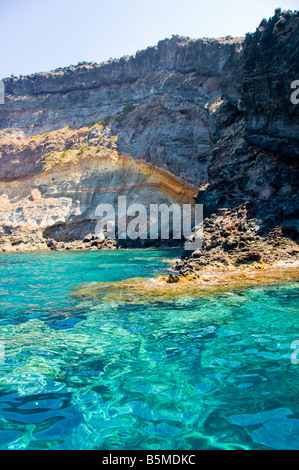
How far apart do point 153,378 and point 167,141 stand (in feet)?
110

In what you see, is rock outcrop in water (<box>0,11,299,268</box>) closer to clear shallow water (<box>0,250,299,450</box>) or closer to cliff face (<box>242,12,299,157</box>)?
cliff face (<box>242,12,299,157</box>)

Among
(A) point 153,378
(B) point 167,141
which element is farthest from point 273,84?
(B) point 167,141

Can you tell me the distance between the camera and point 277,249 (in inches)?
465

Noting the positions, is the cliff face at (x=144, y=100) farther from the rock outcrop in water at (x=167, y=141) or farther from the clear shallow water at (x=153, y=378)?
the clear shallow water at (x=153, y=378)

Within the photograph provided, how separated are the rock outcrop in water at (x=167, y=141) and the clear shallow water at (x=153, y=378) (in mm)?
5475

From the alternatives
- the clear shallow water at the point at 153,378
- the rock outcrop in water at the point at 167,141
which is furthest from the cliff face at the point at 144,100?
the clear shallow water at the point at 153,378

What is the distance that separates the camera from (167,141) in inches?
1375

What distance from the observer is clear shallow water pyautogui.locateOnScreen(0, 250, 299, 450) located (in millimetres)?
2854

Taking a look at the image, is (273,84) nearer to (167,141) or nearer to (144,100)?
(167,141)

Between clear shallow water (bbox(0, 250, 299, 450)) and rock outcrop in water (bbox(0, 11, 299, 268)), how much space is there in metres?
5.47

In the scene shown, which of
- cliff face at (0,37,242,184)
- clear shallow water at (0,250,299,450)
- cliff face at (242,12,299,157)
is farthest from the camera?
cliff face at (0,37,242,184)

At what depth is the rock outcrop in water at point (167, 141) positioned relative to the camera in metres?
13.3

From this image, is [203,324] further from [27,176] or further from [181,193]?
[27,176]

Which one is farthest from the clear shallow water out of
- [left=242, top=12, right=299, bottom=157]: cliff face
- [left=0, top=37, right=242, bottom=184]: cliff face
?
[left=0, top=37, right=242, bottom=184]: cliff face
